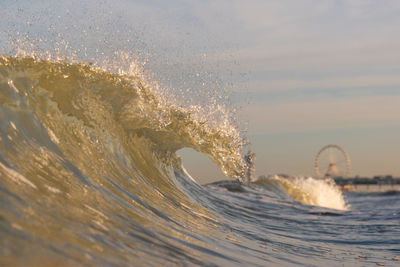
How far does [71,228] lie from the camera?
355 cm

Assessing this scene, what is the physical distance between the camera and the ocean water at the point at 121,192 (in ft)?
11.5

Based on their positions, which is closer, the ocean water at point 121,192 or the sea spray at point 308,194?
the ocean water at point 121,192

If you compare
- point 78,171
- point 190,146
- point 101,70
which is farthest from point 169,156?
point 78,171

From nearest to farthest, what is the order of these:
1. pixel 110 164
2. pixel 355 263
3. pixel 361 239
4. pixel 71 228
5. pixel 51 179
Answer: pixel 71 228
pixel 51 179
pixel 355 263
pixel 110 164
pixel 361 239

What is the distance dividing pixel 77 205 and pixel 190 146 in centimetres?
611

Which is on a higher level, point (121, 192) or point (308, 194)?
point (308, 194)

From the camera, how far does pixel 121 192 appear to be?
19.7ft

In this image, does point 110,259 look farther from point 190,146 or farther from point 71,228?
point 190,146

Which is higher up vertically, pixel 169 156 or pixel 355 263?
pixel 169 156

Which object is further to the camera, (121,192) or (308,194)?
(308,194)

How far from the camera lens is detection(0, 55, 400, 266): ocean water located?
351cm

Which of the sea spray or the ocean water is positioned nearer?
the ocean water

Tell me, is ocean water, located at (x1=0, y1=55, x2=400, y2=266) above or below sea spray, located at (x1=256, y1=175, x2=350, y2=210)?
below

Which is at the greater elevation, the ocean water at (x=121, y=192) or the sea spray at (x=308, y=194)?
the sea spray at (x=308, y=194)
